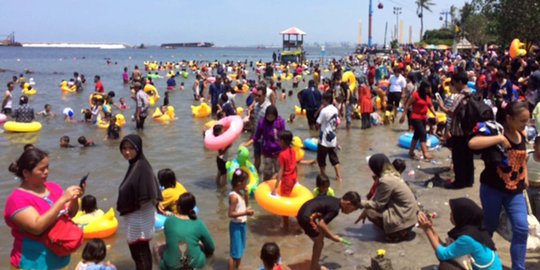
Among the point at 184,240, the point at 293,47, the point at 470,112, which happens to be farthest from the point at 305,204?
the point at 293,47

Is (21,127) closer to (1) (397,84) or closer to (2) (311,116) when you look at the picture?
(2) (311,116)

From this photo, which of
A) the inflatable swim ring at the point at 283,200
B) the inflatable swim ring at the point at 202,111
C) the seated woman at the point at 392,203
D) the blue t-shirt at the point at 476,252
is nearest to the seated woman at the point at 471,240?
the blue t-shirt at the point at 476,252

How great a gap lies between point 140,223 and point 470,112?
5.13m

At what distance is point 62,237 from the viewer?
3.64m

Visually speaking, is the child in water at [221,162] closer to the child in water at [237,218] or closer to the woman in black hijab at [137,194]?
the child in water at [237,218]

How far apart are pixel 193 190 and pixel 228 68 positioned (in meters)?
32.4

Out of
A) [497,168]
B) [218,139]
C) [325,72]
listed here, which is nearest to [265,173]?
[218,139]

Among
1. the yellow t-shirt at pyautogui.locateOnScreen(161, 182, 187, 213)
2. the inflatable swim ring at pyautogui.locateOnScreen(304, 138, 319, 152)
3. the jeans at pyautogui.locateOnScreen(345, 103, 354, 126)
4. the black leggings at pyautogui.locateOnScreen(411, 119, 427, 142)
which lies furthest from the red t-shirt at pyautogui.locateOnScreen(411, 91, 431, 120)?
the yellow t-shirt at pyautogui.locateOnScreen(161, 182, 187, 213)

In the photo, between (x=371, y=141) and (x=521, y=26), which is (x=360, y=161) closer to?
(x=371, y=141)

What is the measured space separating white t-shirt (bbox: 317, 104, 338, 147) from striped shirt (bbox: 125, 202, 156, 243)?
4.36 meters

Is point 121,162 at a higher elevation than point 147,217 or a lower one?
lower

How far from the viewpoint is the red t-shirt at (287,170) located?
21.6 feet

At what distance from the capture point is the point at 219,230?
22.5ft

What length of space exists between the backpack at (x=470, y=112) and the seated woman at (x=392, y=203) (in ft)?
6.86
